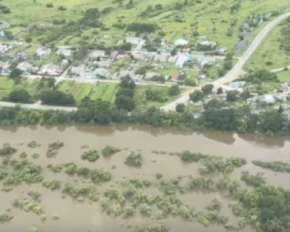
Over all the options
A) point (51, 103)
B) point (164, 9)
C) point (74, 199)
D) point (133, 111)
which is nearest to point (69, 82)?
point (51, 103)

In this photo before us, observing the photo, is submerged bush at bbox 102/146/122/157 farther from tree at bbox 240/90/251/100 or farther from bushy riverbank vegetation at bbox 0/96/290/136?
tree at bbox 240/90/251/100

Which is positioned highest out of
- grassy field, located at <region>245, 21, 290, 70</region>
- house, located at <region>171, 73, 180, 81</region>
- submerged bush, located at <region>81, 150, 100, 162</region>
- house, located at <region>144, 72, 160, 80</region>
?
house, located at <region>144, 72, 160, 80</region>

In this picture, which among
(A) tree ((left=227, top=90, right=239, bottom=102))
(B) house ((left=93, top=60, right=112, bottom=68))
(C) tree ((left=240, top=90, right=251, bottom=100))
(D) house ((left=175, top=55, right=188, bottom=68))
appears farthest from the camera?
(D) house ((left=175, top=55, right=188, bottom=68))

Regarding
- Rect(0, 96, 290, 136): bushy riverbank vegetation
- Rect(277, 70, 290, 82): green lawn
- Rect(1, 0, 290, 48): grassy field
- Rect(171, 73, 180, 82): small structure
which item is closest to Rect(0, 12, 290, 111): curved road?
Rect(0, 96, 290, 136): bushy riverbank vegetation

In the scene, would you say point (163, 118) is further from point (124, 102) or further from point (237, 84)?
point (237, 84)

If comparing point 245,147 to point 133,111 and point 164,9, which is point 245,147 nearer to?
point 133,111

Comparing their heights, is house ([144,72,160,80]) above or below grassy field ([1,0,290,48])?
above
